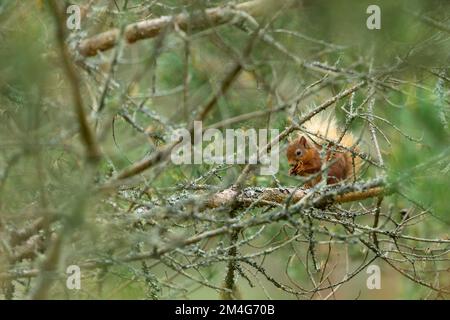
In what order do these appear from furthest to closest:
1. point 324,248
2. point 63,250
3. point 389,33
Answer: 1. point 324,248
2. point 389,33
3. point 63,250

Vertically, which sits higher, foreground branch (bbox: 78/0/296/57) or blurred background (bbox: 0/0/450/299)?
foreground branch (bbox: 78/0/296/57)

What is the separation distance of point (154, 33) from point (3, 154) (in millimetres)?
1226

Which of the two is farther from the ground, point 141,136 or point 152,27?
point 152,27

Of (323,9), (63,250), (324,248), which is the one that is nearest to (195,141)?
(63,250)

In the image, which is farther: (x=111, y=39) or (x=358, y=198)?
(x=111, y=39)

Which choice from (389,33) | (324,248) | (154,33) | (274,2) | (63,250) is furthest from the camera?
(324,248)

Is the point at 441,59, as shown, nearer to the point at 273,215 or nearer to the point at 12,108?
the point at 273,215

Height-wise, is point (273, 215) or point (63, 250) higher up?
point (273, 215)

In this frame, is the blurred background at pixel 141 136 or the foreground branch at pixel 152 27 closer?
the blurred background at pixel 141 136

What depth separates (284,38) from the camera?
145 inches

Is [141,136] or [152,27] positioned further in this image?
[152,27]

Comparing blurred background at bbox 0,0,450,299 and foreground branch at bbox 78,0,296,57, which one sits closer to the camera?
blurred background at bbox 0,0,450,299

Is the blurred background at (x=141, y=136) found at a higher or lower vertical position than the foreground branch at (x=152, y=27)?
lower
